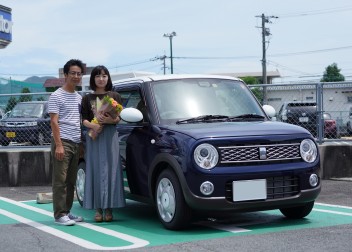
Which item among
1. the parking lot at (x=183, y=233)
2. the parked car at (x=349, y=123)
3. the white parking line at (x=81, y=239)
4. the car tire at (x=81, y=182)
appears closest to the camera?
the parking lot at (x=183, y=233)

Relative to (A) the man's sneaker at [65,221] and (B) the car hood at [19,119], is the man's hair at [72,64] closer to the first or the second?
(A) the man's sneaker at [65,221]

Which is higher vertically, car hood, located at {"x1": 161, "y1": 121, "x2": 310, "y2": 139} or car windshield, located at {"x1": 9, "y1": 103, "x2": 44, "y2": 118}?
car windshield, located at {"x1": 9, "y1": 103, "x2": 44, "y2": 118}

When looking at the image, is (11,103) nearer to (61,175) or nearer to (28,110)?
(28,110)

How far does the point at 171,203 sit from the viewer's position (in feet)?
18.6

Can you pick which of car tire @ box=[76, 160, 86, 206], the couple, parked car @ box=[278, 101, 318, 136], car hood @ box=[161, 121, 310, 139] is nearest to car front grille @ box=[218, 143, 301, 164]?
car hood @ box=[161, 121, 310, 139]

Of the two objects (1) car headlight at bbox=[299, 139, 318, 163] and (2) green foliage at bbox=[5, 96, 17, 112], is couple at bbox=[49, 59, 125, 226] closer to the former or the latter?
(1) car headlight at bbox=[299, 139, 318, 163]

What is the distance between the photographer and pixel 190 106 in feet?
20.5

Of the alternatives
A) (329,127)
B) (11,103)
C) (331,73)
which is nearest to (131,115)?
(329,127)

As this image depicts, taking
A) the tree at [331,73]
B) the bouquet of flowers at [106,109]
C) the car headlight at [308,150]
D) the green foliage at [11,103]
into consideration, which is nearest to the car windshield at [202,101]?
the bouquet of flowers at [106,109]

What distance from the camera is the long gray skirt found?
6.34 metres

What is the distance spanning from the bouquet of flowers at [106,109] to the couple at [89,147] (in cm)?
4

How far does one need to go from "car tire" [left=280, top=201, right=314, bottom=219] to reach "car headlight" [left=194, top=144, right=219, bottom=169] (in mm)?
1323

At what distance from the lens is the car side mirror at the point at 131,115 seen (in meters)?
6.14

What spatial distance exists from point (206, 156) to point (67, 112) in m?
1.85
